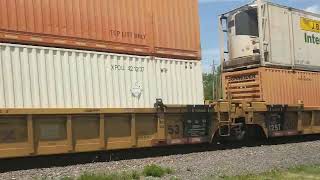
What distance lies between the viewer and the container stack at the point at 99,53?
34.8 feet

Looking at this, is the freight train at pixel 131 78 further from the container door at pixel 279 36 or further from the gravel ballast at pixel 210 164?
the gravel ballast at pixel 210 164

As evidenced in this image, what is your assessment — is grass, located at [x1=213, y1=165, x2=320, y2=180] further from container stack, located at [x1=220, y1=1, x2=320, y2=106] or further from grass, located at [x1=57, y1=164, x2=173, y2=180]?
container stack, located at [x1=220, y1=1, x2=320, y2=106]

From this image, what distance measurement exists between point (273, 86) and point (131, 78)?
5.88 metres

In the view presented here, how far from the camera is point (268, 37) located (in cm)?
1669

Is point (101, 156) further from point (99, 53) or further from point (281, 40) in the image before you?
point (281, 40)

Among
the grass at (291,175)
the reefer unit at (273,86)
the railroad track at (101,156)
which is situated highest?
the reefer unit at (273,86)

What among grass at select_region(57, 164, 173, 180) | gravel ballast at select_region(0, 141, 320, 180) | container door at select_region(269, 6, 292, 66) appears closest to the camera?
grass at select_region(57, 164, 173, 180)

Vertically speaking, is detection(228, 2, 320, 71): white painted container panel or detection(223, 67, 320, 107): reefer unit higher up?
detection(228, 2, 320, 71): white painted container panel

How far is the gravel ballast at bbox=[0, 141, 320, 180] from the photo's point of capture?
→ 30.9 ft

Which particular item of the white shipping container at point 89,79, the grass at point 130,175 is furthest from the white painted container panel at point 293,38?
the grass at point 130,175

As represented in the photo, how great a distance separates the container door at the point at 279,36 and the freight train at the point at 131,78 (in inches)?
1.5

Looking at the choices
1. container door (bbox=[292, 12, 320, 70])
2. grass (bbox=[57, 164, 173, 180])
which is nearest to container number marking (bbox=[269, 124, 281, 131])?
container door (bbox=[292, 12, 320, 70])

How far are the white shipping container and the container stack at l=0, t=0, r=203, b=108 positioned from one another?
20 mm

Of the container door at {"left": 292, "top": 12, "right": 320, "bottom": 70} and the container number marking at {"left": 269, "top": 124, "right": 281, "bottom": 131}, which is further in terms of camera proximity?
the container door at {"left": 292, "top": 12, "right": 320, "bottom": 70}
